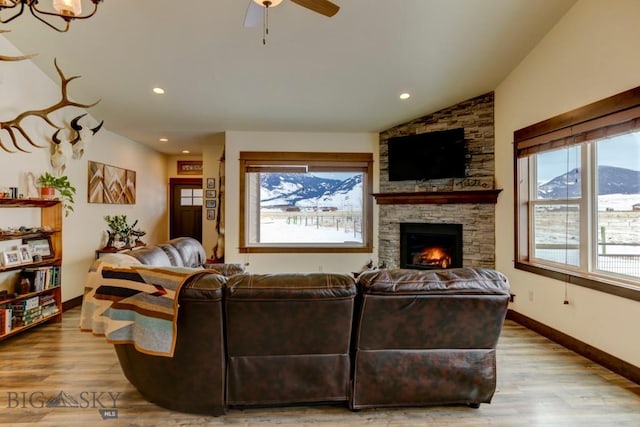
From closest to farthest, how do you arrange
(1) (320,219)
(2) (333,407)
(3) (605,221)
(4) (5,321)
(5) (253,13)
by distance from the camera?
(2) (333,407)
(5) (253,13)
(3) (605,221)
(4) (5,321)
(1) (320,219)

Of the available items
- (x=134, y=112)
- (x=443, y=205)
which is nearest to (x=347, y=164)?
(x=443, y=205)

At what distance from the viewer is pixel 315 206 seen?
18.7 feet

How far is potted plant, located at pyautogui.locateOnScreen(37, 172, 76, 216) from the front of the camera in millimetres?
3669

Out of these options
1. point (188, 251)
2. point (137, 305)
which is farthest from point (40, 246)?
point (137, 305)

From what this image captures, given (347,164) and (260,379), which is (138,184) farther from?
(260,379)

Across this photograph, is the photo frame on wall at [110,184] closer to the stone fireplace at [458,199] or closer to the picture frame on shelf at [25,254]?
the picture frame on shelf at [25,254]

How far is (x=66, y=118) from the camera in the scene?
419cm

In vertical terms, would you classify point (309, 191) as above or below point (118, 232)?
above

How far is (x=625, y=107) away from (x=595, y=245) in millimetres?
1253

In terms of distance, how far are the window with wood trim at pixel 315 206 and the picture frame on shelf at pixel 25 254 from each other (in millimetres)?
2779

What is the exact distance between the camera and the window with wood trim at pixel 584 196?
272 cm

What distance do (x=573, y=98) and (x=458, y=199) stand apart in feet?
5.86

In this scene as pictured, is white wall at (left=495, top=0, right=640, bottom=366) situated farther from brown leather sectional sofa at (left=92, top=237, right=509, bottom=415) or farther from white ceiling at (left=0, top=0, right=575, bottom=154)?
brown leather sectional sofa at (left=92, top=237, right=509, bottom=415)

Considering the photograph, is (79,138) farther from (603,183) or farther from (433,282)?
(603,183)
